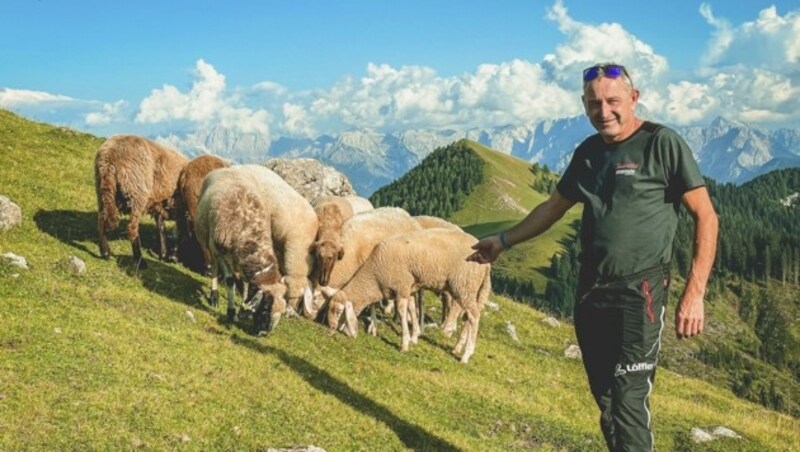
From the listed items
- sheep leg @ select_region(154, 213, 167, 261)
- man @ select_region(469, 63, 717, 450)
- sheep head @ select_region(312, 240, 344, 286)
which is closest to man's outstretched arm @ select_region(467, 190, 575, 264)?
man @ select_region(469, 63, 717, 450)

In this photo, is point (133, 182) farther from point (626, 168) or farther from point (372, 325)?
point (626, 168)

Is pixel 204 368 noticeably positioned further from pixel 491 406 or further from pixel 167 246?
pixel 167 246

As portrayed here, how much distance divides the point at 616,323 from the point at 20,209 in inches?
775

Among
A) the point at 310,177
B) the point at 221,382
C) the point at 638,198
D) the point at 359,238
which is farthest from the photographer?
the point at 310,177

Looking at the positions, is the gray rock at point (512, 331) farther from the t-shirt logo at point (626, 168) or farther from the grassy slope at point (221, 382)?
the t-shirt logo at point (626, 168)

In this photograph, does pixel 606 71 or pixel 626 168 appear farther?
pixel 606 71

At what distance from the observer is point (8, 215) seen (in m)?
18.9

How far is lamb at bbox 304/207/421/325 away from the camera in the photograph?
19.9 meters

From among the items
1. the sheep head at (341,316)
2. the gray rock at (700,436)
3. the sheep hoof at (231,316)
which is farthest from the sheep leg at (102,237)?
the gray rock at (700,436)

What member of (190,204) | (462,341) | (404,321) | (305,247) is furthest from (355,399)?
(190,204)

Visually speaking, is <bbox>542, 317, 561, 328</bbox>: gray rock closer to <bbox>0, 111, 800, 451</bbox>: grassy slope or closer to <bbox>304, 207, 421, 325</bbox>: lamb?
<bbox>0, 111, 800, 451</bbox>: grassy slope

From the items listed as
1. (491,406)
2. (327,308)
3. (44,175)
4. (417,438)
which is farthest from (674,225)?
(44,175)

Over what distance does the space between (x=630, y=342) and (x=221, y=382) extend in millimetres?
8067

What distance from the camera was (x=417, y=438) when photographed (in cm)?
1171
